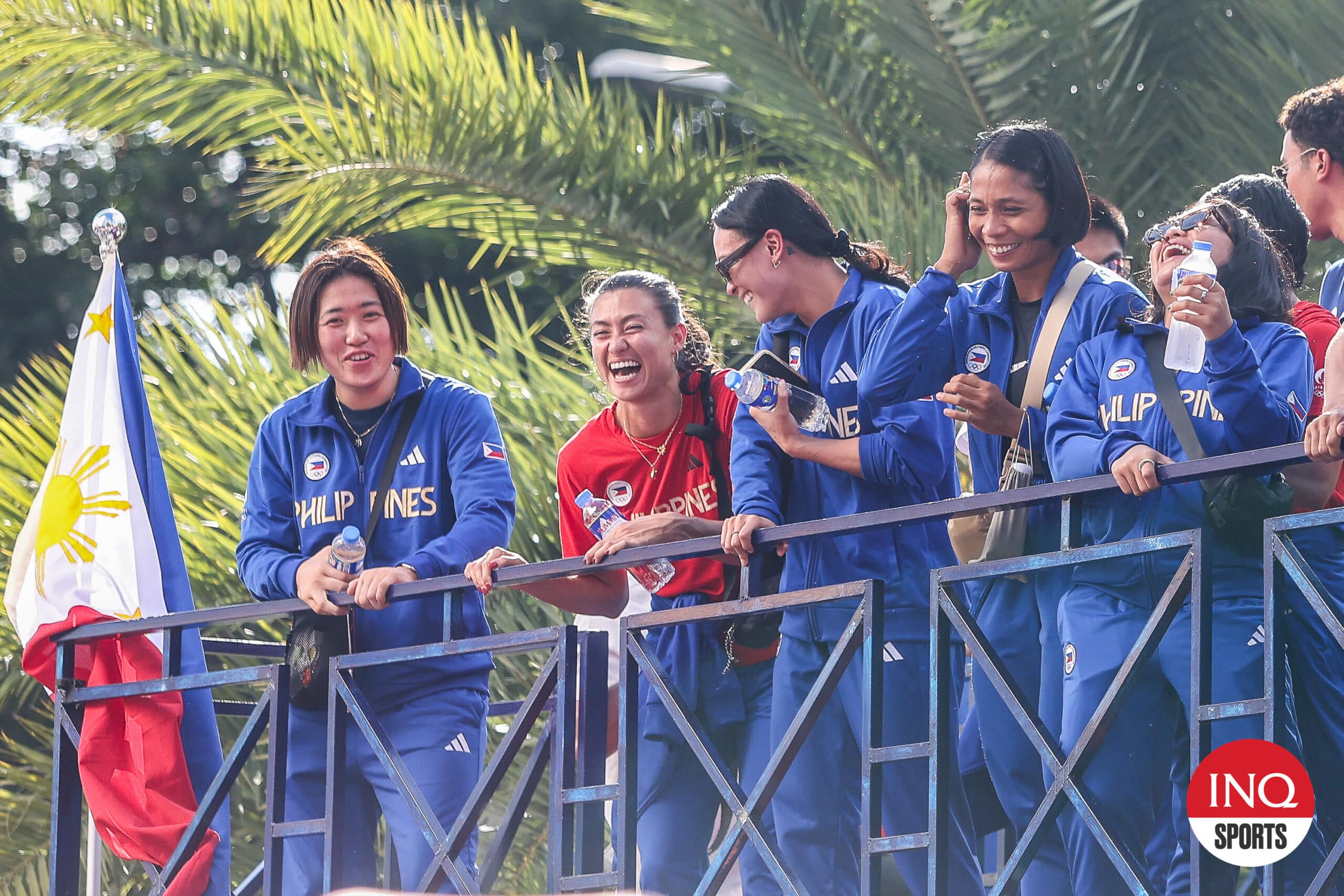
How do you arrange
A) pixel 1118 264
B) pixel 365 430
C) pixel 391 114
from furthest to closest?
pixel 391 114
pixel 1118 264
pixel 365 430

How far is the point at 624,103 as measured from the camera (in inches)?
378

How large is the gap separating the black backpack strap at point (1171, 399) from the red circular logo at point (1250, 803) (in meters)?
0.55

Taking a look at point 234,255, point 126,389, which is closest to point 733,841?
point 126,389

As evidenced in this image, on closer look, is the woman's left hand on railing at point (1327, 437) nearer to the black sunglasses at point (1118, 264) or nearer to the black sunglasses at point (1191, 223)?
the black sunglasses at point (1191, 223)

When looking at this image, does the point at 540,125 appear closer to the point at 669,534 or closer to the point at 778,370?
the point at 778,370

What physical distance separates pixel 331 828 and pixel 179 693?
103 cm

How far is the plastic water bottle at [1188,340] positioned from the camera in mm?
3844

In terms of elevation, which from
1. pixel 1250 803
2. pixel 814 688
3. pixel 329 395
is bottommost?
A: pixel 1250 803

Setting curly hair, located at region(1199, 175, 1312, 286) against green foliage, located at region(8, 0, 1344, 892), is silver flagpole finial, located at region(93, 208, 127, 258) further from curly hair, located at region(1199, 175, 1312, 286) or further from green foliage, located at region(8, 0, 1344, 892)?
curly hair, located at region(1199, 175, 1312, 286)

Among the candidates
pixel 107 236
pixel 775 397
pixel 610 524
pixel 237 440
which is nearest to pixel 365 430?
pixel 610 524

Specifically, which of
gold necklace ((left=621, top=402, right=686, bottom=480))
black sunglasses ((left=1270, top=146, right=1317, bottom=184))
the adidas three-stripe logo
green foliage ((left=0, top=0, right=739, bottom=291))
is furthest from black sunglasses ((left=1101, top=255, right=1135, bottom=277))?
green foliage ((left=0, top=0, right=739, bottom=291))

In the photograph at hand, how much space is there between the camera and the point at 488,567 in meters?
4.59

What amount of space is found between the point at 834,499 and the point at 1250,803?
1.37 meters

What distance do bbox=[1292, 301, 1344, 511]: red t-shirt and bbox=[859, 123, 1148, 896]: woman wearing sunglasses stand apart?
1.29ft
